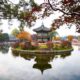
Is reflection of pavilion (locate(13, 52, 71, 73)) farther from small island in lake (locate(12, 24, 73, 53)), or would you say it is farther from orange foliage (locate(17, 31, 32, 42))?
orange foliage (locate(17, 31, 32, 42))

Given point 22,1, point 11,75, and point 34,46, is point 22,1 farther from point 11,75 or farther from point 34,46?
point 34,46

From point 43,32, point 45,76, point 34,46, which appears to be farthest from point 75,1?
point 43,32

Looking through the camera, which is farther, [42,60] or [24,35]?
[24,35]

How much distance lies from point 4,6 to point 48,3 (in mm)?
2156

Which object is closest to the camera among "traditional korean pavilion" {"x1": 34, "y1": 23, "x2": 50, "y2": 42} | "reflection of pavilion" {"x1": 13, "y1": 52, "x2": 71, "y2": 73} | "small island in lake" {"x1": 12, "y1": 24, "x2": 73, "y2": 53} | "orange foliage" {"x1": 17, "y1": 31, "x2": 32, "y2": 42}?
"reflection of pavilion" {"x1": 13, "y1": 52, "x2": 71, "y2": 73}

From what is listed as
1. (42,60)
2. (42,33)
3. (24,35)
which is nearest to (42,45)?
(42,33)

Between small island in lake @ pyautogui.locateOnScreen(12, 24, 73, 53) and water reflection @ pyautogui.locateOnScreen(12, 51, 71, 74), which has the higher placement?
small island in lake @ pyautogui.locateOnScreen(12, 24, 73, 53)

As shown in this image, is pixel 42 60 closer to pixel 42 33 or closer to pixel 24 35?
pixel 42 33

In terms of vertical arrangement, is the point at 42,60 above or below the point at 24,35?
below

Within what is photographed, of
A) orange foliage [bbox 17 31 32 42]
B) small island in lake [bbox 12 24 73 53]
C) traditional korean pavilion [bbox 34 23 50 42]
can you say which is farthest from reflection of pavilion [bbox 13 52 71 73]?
orange foliage [bbox 17 31 32 42]

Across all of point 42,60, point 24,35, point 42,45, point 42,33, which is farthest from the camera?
point 24,35

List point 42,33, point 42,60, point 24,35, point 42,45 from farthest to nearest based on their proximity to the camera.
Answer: point 24,35, point 42,33, point 42,45, point 42,60

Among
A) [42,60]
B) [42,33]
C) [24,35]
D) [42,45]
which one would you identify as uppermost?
[42,33]

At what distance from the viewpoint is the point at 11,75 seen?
1370cm
